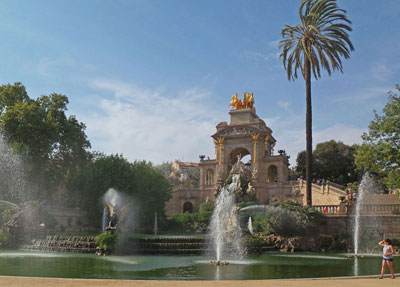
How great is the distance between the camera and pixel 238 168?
50.3 metres

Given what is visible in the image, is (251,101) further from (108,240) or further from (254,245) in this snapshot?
(108,240)

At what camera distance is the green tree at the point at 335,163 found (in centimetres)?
6681

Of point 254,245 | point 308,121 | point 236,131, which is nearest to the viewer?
point 254,245

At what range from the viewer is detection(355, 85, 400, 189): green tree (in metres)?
27.0

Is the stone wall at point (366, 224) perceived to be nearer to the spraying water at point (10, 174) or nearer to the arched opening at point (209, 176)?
the spraying water at point (10, 174)

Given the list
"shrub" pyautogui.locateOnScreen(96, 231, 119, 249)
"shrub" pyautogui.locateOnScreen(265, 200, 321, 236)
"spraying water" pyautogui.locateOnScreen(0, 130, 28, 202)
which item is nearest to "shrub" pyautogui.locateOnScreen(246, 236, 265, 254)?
"shrub" pyautogui.locateOnScreen(265, 200, 321, 236)

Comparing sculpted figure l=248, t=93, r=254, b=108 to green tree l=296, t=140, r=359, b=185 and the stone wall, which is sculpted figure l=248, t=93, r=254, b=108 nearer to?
green tree l=296, t=140, r=359, b=185

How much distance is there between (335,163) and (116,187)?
4049 cm

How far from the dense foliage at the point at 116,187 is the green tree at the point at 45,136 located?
176 inches

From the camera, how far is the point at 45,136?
145 ft

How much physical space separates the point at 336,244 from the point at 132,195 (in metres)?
21.7

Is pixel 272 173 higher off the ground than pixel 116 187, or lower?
higher

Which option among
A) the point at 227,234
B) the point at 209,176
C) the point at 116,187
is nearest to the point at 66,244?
the point at 227,234

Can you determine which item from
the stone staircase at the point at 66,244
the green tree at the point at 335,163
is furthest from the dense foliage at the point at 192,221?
the green tree at the point at 335,163
